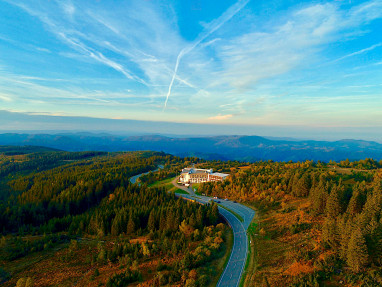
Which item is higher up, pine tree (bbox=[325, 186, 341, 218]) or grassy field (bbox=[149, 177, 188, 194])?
pine tree (bbox=[325, 186, 341, 218])

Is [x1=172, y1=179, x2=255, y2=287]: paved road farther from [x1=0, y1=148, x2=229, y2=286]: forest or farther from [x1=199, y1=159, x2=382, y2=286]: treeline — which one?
[x1=199, y1=159, x2=382, y2=286]: treeline

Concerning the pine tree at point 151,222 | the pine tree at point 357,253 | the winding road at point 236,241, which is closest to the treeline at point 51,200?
the pine tree at point 151,222

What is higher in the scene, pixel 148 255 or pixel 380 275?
pixel 380 275

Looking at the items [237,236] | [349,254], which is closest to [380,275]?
[349,254]

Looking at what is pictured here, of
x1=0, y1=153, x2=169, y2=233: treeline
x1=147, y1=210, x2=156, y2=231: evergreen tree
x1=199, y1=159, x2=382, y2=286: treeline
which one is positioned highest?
x1=199, y1=159, x2=382, y2=286: treeline

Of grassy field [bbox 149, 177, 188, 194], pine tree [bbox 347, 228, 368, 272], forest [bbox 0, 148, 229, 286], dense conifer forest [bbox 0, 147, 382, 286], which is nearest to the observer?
pine tree [bbox 347, 228, 368, 272]

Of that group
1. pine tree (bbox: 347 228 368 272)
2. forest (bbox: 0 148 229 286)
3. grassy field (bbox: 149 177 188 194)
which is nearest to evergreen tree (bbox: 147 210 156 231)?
forest (bbox: 0 148 229 286)

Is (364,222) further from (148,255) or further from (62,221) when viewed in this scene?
(62,221)
